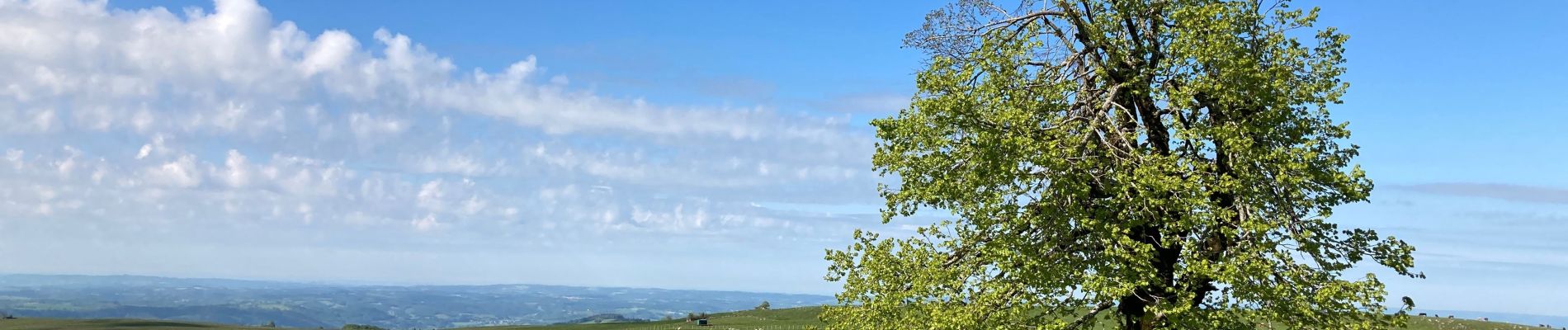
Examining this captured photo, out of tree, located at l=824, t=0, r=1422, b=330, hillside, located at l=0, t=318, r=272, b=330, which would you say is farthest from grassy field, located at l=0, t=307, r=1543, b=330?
tree, located at l=824, t=0, r=1422, b=330

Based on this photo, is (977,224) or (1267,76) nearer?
(1267,76)

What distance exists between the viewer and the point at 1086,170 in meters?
22.8

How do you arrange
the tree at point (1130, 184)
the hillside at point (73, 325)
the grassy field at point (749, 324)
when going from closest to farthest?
the tree at point (1130, 184), the grassy field at point (749, 324), the hillside at point (73, 325)

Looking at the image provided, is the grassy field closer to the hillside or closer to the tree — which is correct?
the hillside

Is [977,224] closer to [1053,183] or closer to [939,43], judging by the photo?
[1053,183]

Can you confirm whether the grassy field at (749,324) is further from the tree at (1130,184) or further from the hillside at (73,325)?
the tree at (1130,184)

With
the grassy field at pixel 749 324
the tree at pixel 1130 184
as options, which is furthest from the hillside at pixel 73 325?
the tree at pixel 1130 184

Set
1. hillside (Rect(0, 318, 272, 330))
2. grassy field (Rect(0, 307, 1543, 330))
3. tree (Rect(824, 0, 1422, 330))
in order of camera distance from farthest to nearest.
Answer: hillside (Rect(0, 318, 272, 330)) < grassy field (Rect(0, 307, 1543, 330)) < tree (Rect(824, 0, 1422, 330))

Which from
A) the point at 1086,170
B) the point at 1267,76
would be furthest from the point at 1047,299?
the point at 1267,76

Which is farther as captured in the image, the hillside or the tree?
the hillside

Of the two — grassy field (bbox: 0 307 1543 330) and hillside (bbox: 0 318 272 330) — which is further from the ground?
grassy field (bbox: 0 307 1543 330)

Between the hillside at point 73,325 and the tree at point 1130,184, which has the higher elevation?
the tree at point 1130,184

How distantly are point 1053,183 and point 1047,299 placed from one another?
2767 millimetres

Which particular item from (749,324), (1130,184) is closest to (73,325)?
(749,324)
